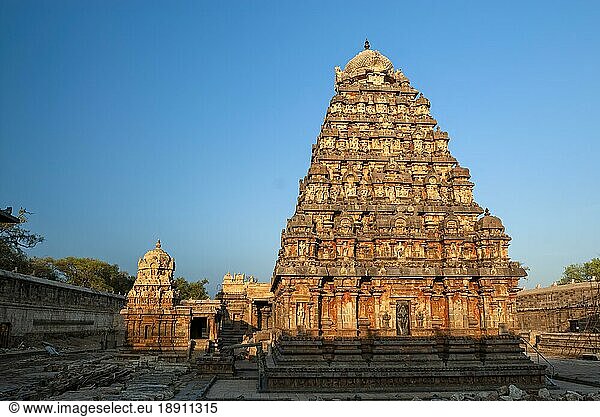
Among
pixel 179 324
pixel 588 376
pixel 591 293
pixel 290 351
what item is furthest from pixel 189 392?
pixel 591 293

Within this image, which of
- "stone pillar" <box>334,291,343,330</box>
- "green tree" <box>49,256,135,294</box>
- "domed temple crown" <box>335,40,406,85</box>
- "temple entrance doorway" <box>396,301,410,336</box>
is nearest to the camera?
"stone pillar" <box>334,291,343,330</box>

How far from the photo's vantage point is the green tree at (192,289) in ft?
266

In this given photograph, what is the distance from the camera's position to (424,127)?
92.1 feet

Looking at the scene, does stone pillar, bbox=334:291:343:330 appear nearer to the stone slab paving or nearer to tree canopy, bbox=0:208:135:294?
the stone slab paving

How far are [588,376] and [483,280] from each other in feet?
20.0

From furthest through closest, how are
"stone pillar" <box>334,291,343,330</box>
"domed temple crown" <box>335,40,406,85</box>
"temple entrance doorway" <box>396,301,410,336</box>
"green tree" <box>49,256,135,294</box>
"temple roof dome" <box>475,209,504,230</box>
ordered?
"green tree" <box>49,256,135,294</box>
"domed temple crown" <box>335,40,406,85</box>
"temple roof dome" <box>475,209,504,230</box>
"temple entrance doorway" <box>396,301,410,336</box>
"stone pillar" <box>334,291,343,330</box>

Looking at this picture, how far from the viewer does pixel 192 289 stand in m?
83.6

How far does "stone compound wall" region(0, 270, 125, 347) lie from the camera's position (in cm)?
3369

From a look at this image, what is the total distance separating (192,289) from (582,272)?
54.5 meters

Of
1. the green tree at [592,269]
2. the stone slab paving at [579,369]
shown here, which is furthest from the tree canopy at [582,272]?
the stone slab paving at [579,369]

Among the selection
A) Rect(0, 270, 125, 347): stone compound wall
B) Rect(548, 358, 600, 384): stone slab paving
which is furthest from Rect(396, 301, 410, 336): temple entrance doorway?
Rect(0, 270, 125, 347): stone compound wall

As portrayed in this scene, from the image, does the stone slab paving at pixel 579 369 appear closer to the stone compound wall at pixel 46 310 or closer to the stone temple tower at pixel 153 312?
the stone temple tower at pixel 153 312

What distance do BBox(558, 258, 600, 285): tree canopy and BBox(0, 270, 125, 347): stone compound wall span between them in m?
52.6
